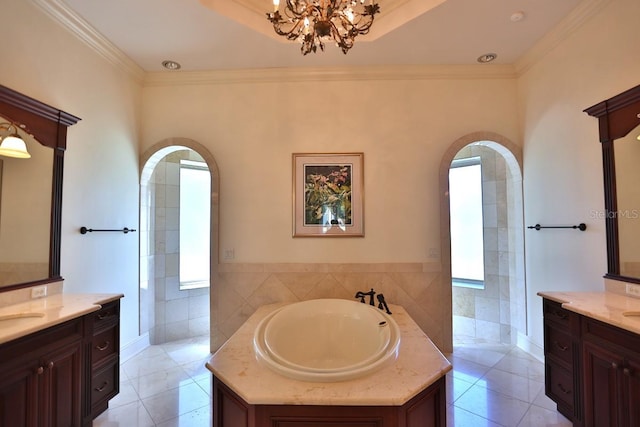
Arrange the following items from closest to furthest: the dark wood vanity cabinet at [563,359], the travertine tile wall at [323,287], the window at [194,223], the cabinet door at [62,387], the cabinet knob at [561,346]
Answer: the cabinet door at [62,387] → the dark wood vanity cabinet at [563,359] → the cabinet knob at [561,346] → the travertine tile wall at [323,287] → the window at [194,223]

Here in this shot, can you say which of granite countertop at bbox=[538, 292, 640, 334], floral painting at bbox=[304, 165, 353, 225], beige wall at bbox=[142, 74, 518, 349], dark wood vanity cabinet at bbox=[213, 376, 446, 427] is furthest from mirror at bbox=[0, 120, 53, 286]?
granite countertop at bbox=[538, 292, 640, 334]

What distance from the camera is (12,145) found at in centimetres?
188

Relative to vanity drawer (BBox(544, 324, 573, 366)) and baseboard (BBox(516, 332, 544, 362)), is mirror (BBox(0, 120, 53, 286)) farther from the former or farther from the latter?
baseboard (BBox(516, 332, 544, 362))

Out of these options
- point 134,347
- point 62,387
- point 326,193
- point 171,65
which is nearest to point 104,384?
point 62,387

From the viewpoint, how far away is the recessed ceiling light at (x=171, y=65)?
2.95 m

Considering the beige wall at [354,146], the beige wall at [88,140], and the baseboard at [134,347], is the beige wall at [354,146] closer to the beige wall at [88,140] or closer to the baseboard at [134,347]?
the beige wall at [88,140]

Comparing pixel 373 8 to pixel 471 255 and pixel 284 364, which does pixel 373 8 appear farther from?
pixel 471 255

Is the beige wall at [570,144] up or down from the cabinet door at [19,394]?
up

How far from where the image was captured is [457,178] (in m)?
4.11

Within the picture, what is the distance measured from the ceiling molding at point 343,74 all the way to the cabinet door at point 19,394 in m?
2.84

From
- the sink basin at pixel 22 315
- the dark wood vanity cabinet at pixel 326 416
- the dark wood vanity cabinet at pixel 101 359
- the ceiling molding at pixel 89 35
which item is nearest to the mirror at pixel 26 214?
the sink basin at pixel 22 315

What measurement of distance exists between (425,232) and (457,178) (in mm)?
1575

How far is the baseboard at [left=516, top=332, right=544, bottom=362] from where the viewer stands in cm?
275

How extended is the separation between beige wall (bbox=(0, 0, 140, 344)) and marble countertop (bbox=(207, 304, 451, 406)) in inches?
64.6
